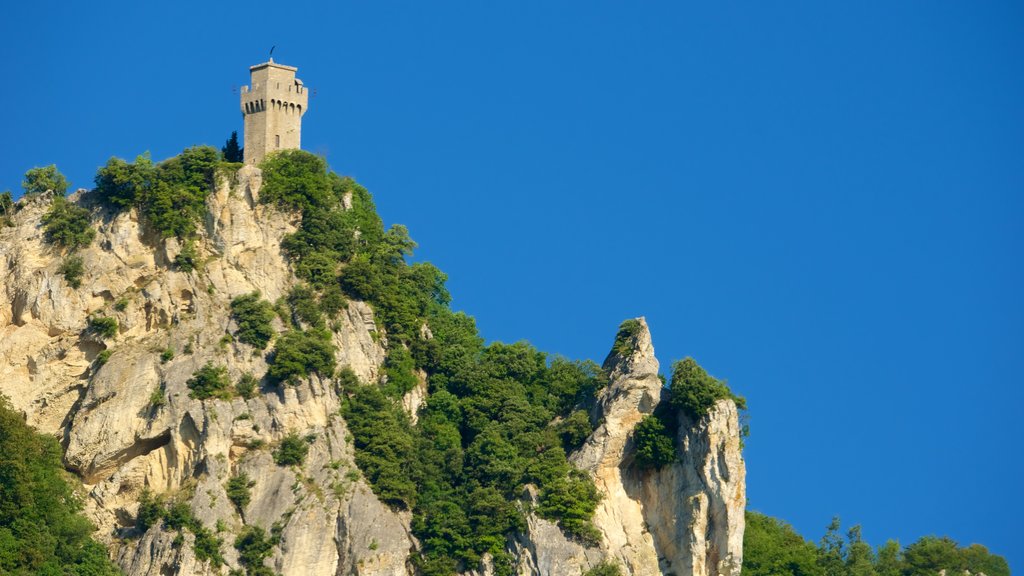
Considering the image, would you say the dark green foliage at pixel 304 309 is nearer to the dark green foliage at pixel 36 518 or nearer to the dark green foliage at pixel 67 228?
the dark green foliage at pixel 67 228

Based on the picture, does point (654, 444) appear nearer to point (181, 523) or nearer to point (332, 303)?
point (332, 303)

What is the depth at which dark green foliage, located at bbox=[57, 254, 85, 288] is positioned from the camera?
4469 inches

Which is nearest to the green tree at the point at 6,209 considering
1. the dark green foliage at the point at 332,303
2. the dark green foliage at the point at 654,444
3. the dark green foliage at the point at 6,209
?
the dark green foliage at the point at 6,209

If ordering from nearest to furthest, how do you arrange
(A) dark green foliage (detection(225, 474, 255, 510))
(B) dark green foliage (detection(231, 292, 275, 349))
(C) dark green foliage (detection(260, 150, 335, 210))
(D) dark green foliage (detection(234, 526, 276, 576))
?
(D) dark green foliage (detection(234, 526, 276, 576)) < (A) dark green foliage (detection(225, 474, 255, 510)) < (B) dark green foliage (detection(231, 292, 275, 349)) < (C) dark green foliage (detection(260, 150, 335, 210))

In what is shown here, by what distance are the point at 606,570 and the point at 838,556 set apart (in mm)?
11674

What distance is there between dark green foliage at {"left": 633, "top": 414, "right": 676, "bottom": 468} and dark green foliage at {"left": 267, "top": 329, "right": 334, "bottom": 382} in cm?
1151

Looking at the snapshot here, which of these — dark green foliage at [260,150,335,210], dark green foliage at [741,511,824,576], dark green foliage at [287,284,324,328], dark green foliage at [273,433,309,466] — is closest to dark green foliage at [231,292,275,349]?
dark green foliage at [287,284,324,328]

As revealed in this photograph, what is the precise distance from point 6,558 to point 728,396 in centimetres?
2642

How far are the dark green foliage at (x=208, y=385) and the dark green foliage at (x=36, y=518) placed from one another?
5613 millimetres

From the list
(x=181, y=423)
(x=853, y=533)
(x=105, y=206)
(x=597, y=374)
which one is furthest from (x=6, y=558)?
(x=853, y=533)

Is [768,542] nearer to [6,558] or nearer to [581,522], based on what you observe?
[581,522]

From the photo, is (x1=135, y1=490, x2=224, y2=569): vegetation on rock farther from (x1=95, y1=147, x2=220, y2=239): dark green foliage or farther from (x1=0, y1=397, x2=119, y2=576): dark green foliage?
(x1=95, y1=147, x2=220, y2=239): dark green foliage

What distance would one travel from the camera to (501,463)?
11125cm

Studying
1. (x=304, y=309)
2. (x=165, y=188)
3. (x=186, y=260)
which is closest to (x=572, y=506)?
(x=304, y=309)
